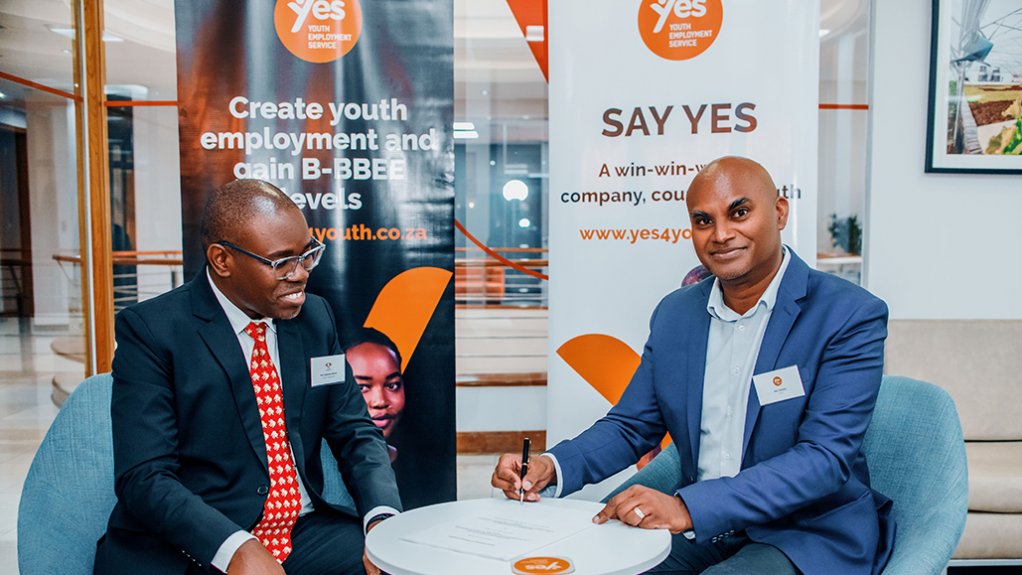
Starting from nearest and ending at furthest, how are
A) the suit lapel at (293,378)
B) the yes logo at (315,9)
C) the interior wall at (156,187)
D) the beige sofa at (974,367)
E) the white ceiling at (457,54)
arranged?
the suit lapel at (293,378) → the yes logo at (315,9) → the beige sofa at (974,367) → the interior wall at (156,187) → the white ceiling at (457,54)

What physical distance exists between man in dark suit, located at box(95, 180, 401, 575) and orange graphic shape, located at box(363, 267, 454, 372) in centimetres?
114

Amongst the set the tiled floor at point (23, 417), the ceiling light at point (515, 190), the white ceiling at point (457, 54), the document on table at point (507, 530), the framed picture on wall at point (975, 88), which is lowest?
the tiled floor at point (23, 417)

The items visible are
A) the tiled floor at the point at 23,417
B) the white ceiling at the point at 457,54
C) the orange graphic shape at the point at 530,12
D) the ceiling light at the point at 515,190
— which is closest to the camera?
the tiled floor at the point at 23,417

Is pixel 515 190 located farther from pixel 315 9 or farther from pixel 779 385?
pixel 779 385

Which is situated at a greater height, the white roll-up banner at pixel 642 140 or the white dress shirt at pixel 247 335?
the white roll-up banner at pixel 642 140

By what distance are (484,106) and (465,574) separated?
5142mm

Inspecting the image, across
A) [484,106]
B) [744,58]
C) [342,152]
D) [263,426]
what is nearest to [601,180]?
[744,58]

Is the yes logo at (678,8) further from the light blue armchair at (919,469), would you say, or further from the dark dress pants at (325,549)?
the dark dress pants at (325,549)

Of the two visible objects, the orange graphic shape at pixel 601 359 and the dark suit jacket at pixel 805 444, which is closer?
the dark suit jacket at pixel 805 444

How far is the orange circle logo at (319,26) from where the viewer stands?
10.3ft

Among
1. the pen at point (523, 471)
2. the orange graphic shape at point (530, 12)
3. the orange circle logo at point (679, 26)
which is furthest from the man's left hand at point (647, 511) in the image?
the orange graphic shape at point (530, 12)

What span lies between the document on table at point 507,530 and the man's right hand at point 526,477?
0.19 ft

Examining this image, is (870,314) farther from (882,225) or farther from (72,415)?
(882,225)

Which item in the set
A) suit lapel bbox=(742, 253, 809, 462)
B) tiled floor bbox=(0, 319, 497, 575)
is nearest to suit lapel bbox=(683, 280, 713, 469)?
suit lapel bbox=(742, 253, 809, 462)
